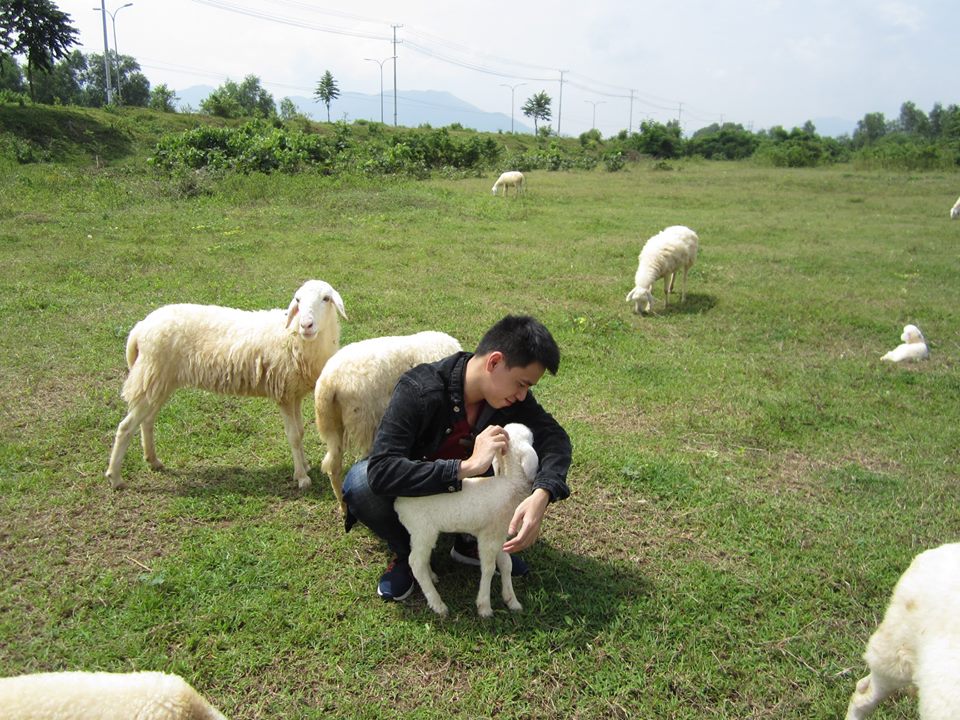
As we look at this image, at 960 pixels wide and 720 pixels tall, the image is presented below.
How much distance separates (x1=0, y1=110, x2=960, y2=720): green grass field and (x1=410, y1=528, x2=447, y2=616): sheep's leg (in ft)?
0.27

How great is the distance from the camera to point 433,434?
3.03m

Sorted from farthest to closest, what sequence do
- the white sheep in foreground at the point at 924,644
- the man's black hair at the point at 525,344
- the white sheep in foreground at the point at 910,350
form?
the white sheep in foreground at the point at 910,350 < the man's black hair at the point at 525,344 < the white sheep in foreground at the point at 924,644

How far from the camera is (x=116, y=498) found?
4000mm

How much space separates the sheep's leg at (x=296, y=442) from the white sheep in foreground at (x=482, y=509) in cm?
148

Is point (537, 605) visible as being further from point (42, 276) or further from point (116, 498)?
point (42, 276)

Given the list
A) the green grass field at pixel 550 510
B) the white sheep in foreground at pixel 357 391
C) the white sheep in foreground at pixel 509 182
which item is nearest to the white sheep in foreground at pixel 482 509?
the green grass field at pixel 550 510

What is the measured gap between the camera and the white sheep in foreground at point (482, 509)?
2.80 m

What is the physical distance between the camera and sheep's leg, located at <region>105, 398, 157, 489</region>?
161 inches

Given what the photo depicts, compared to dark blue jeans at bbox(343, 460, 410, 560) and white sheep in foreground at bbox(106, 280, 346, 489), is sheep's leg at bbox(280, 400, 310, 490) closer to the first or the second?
white sheep in foreground at bbox(106, 280, 346, 489)

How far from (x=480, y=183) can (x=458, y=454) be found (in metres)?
21.3

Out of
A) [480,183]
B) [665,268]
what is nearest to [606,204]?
[480,183]

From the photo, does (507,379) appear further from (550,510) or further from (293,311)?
(293,311)

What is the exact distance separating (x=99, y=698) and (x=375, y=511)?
1.36 metres

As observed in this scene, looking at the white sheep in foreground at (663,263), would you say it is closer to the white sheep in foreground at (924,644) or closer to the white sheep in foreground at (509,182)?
the white sheep in foreground at (924,644)
